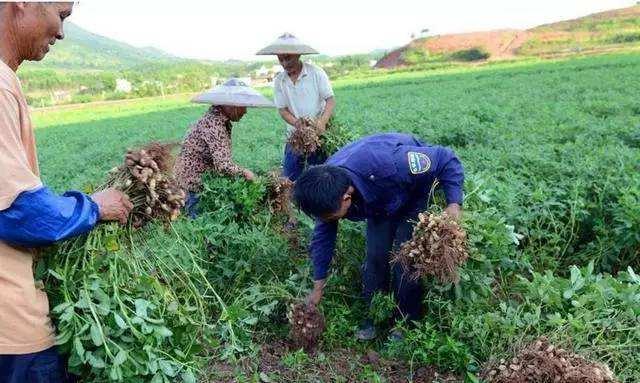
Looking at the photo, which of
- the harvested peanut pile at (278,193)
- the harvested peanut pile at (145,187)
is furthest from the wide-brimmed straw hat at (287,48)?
the harvested peanut pile at (145,187)

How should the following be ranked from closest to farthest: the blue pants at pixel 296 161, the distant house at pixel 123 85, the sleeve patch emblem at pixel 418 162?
the sleeve patch emblem at pixel 418 162, the blue pants at pixel 296 161, the distant house at pixel 123 85

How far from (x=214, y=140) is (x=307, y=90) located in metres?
1.30

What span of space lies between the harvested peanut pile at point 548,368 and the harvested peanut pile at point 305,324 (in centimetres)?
103

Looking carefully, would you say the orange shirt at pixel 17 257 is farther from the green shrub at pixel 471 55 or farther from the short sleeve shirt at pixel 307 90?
the green shrub at pixel 471 55

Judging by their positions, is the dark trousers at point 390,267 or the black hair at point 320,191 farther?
the dark trousers at point 390,267

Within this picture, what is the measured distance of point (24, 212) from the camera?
166 centimetres

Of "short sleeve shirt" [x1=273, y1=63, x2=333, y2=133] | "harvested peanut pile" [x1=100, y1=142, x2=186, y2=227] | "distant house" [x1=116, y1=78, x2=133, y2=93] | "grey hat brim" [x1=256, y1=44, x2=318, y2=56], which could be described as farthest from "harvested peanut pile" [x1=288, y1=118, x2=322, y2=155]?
"distant house" [x1=116, y1=78, x2=133, y2=93]

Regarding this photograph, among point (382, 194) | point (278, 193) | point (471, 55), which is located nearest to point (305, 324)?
point (382, 194)

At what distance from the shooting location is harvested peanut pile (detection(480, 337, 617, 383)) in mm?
2400

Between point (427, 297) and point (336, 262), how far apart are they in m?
0.90

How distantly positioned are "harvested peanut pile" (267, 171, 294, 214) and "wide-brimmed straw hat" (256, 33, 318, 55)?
4.06 ft

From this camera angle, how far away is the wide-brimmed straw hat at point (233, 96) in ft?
14.1

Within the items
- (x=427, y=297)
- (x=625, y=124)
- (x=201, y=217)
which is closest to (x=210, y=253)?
(x=201, y=217)

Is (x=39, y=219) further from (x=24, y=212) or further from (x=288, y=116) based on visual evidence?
(x=288, y=116)
